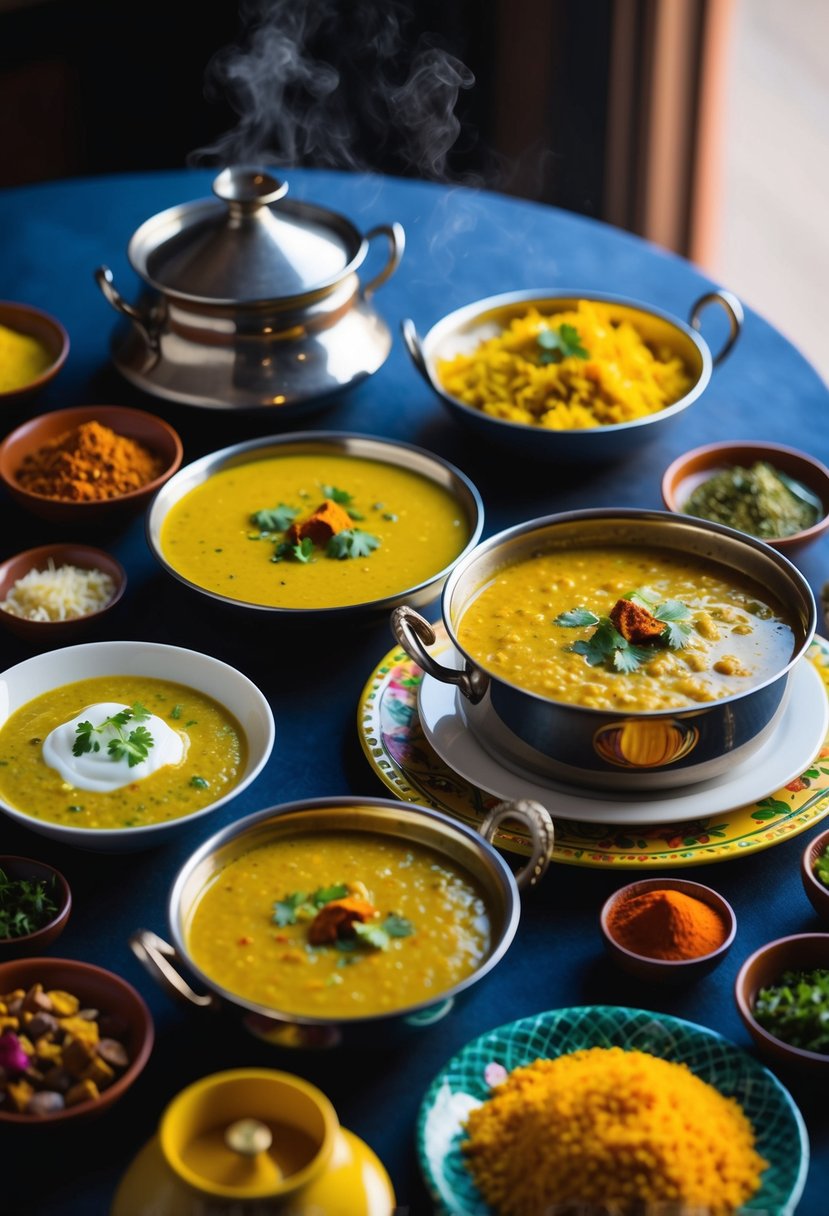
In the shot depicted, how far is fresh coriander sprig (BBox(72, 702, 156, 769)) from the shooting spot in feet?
5.92

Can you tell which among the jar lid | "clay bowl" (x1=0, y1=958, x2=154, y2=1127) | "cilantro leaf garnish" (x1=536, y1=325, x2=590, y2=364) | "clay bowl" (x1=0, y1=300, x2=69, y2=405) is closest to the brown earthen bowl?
"clay bowl" (x1=0, y1=958, x2=154, y2=1127)

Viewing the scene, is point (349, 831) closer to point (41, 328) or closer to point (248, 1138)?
point (248, 1138)

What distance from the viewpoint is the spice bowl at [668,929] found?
5.22 feet

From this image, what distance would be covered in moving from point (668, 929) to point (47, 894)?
0.74 meters

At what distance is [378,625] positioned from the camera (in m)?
2.21

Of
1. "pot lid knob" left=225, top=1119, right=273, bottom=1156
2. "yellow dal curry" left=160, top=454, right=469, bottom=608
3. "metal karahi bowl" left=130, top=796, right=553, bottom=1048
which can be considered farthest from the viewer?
"yellow dal curry" left=160, top=454, right=469, bottom=608

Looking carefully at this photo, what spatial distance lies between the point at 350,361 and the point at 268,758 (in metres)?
0.96

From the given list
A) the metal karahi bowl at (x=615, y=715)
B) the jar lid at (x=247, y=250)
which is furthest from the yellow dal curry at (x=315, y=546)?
the jar lid at (x=247, y=250)

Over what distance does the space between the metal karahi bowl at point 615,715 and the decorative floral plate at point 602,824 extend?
0.20ft

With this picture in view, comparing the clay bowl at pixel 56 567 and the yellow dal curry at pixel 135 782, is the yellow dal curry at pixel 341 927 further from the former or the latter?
the clay bowl at pixel 56 567

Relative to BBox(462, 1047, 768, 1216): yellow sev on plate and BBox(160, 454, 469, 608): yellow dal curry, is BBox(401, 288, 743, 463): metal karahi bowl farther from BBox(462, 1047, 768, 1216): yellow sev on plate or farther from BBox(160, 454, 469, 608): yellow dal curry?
BBox(462, 1047, 768, 1216): yellow sev on plate

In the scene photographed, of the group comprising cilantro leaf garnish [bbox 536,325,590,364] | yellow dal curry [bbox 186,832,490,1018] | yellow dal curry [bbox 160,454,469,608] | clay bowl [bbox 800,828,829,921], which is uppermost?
cilantro leaf garnish [bbox 536,325,590,364]

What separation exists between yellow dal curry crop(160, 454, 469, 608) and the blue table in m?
0.08

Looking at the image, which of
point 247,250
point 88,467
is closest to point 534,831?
point 88,467
